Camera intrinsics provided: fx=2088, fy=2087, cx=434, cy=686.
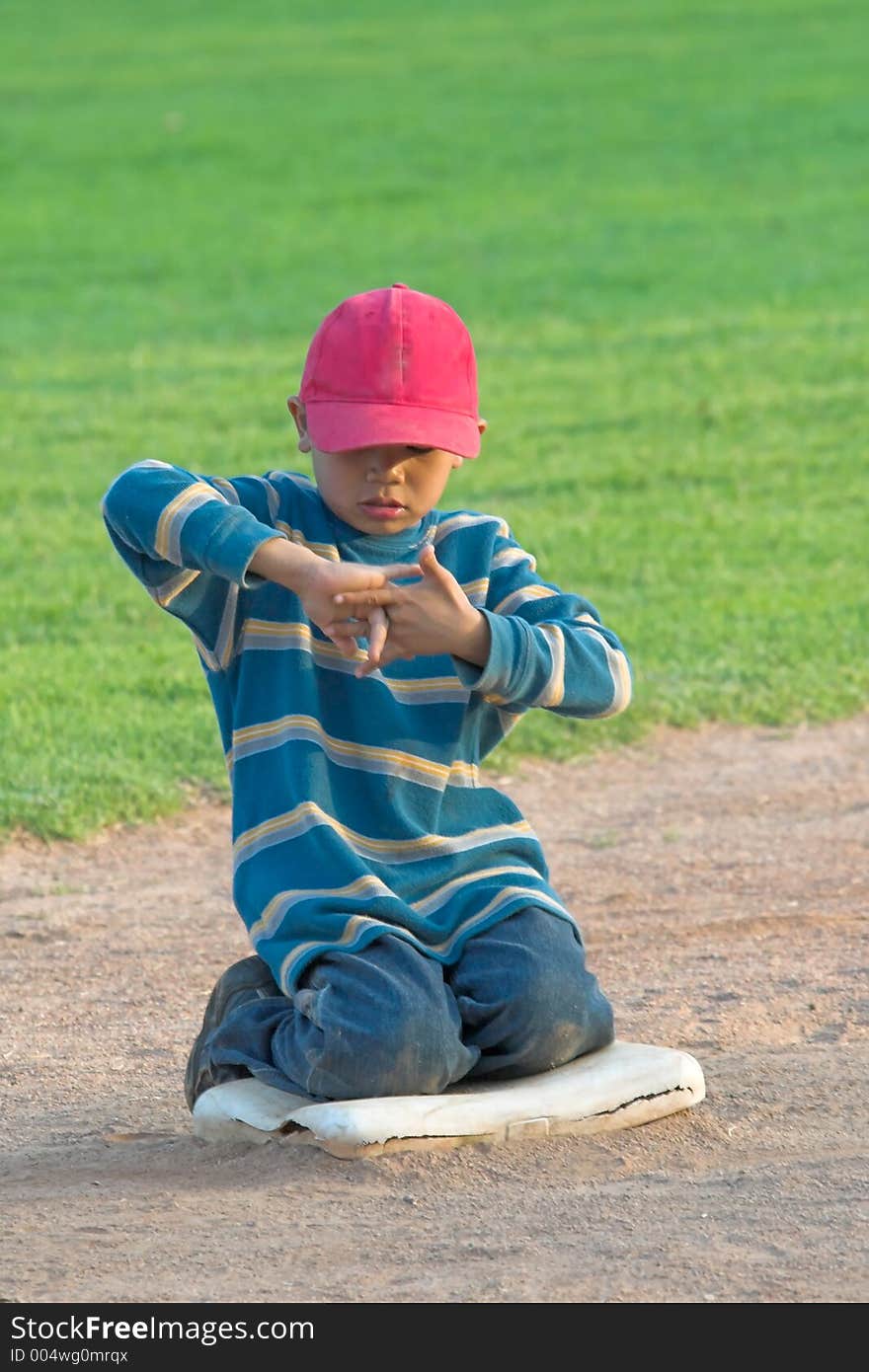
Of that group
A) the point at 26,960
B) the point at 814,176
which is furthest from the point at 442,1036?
the point at 814,176

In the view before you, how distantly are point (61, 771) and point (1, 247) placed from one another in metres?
11.5

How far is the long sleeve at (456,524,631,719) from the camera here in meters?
3.00

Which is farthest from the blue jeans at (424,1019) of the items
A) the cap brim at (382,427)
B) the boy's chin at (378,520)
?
the cap brim at (382,427)

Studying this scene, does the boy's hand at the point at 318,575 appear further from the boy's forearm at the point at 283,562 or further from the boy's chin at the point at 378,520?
the boy's chin at the point at 378,520

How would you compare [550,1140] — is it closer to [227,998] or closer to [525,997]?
[525,997]

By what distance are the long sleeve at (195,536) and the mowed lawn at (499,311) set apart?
204cm

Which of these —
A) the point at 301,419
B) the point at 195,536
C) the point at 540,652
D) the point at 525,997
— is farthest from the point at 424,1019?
the point at 301,419

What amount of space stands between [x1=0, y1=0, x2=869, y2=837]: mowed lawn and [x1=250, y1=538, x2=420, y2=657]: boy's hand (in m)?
2.31

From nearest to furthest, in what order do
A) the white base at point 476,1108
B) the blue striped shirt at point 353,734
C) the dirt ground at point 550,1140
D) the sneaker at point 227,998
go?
the dirt ground at point 550,1140 → the white base at point 476,1108 → the blue striped shirt at point 353,734 → the sneaker at point 227,998

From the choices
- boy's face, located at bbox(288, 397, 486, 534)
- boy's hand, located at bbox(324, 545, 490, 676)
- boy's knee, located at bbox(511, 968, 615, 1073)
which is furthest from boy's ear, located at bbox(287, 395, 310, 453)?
boy's knee, located at bbox(511, 968, 615, 1073)

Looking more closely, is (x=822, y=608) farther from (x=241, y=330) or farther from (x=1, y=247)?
(x=1, y=247)

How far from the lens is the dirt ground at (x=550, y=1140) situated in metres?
2.69

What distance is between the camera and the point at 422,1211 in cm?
288

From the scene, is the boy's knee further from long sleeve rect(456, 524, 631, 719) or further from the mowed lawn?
the mowed lawn
